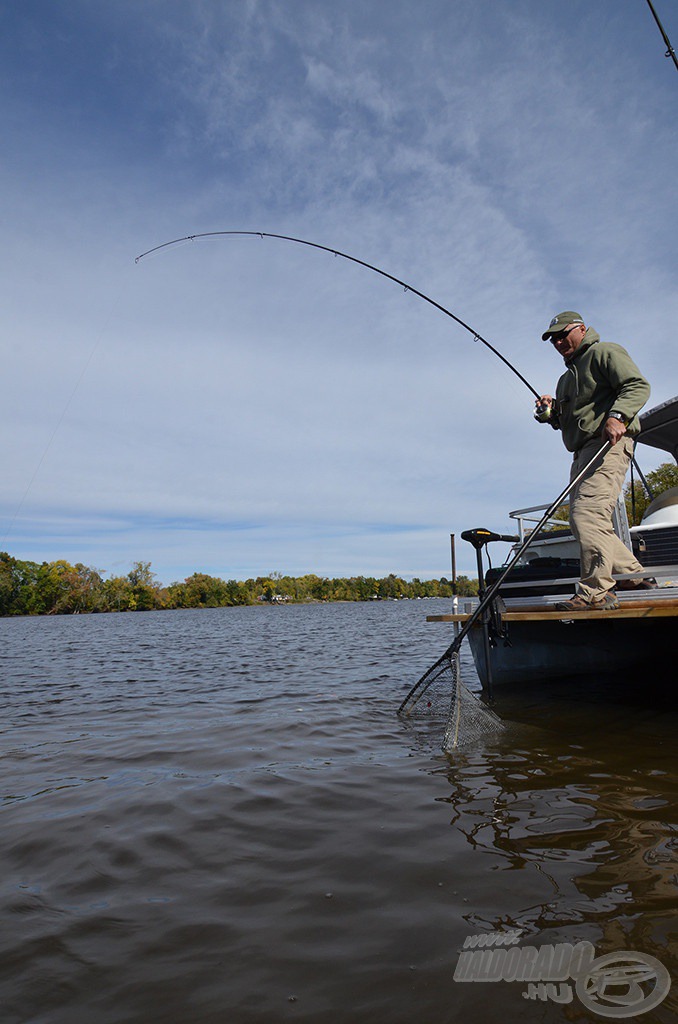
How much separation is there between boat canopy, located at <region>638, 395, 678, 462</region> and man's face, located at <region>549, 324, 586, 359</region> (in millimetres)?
2476

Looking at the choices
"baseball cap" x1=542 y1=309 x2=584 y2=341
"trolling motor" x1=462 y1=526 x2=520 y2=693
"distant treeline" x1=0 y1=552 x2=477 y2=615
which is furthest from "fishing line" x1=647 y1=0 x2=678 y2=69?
"distant treeline" x1=0 y1=552 x2=477 y2=615

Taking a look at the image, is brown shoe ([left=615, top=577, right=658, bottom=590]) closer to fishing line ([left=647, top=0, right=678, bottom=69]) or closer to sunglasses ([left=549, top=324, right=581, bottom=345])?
sunglasses ([left=549, top=324, right=581, bottom=345])

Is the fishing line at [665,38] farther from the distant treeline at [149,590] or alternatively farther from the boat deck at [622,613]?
the distant treeline at [149,590]

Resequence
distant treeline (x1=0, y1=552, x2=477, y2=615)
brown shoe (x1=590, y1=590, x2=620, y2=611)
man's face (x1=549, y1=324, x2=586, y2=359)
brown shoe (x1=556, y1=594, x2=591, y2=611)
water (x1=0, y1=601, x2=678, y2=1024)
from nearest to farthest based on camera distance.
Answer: water (x1=0, y1=601, x2=678, y2=1024) → brown shoe (x1=590, y1=590, x2=620, y2=611) → brown shoe (x1=556, y1=594, x2=591, y2=611) → man's face (x1=549, y1=324, x2=586, y2=359) → distant treeline (x1=0, y1=552, x2=477, y2=615)

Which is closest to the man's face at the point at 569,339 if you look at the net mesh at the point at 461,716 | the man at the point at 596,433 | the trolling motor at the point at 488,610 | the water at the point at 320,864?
the man at the point at 596,433

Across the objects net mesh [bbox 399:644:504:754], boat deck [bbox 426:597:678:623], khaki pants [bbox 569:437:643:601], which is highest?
khaki pants [bbox 569:437:643:601]

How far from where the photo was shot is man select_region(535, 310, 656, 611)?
5016 mm

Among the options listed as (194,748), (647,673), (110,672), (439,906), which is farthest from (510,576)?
(110,672)

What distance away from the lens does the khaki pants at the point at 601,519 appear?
5.04 m

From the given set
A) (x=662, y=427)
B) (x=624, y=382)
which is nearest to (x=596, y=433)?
(x=624, y=382)

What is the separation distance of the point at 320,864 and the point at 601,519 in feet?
12.1

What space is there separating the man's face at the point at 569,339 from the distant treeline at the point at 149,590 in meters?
59.7

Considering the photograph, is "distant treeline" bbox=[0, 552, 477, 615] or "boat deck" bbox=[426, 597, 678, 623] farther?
"distant treeline" bbox=[0, 552, 477, 615]

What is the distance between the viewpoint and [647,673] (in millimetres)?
6984
